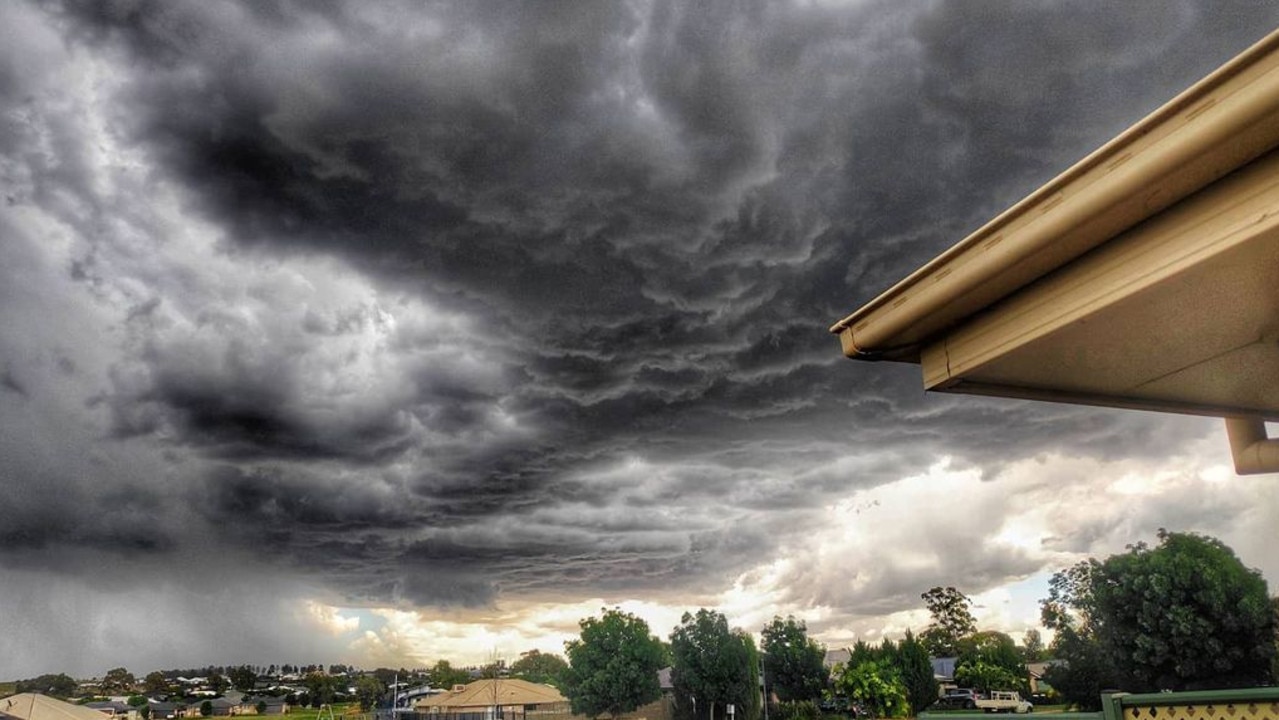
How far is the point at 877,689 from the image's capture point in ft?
159

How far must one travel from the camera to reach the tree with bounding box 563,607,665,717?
51.0m

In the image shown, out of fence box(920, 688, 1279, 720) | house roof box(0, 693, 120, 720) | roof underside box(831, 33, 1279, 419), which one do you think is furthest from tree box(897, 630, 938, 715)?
roof underside box(831, 33, 1279, 419)

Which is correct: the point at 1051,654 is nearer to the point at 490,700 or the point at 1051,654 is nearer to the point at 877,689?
the point at 877,689

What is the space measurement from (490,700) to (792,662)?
2165 cm

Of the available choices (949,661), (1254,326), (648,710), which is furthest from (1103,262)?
(949,661)

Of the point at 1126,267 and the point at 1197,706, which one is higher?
the point at 1126,267

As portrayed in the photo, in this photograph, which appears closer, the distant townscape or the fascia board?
the fascia board

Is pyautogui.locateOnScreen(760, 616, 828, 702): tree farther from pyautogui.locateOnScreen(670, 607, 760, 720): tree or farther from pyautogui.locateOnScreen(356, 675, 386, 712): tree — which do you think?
pyautogui.locateOnScreen(356, 675, 386, 712): tree

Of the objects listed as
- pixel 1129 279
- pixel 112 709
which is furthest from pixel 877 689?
pixel 1129 279

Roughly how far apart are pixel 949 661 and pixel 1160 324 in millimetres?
92271

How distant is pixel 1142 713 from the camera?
17.2 feet

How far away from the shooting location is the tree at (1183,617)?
1516 inches

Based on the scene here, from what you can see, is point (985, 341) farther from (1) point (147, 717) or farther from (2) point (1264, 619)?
(1) point (147, 717)

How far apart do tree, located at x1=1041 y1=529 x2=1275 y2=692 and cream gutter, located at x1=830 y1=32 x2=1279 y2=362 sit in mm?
45223
